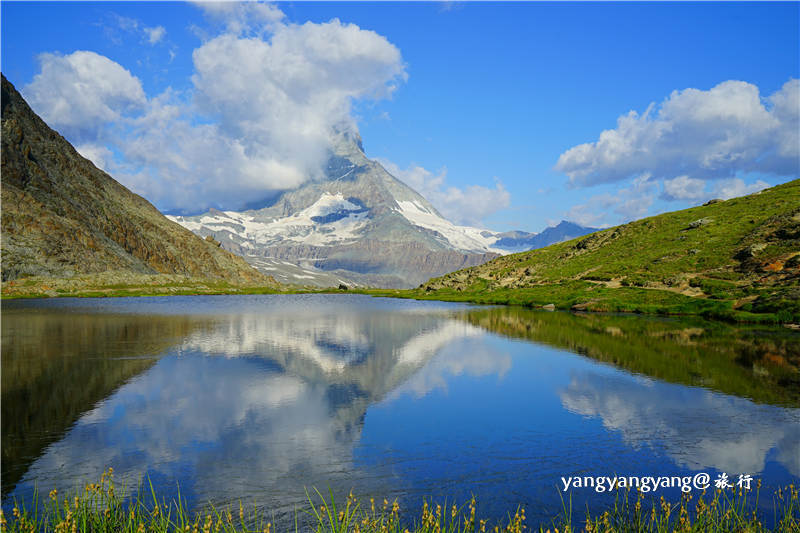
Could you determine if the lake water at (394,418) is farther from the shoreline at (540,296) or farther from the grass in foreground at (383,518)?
the shoreline at (540,296)

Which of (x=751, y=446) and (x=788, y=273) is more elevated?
(x=788, y=273)

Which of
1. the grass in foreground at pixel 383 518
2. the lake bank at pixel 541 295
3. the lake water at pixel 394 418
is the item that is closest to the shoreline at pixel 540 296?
the lake bank at pixel 541 295

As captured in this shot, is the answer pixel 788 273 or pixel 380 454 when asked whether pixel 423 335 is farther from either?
pixel 788 273

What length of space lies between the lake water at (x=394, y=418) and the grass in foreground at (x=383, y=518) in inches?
23.9

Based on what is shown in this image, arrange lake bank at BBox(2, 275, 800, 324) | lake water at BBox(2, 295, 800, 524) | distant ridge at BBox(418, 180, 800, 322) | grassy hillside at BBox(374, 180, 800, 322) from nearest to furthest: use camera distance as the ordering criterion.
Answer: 1. lake water at BBox(2, 295, 800, 524)
2. lake bank at BBox(2, 275, 800, 324)
3. grassy hillside at BBox(374, 180, 800, 322)
4. distant ridge at BBox(418, 180, 800, 322)

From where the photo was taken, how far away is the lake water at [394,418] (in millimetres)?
13977

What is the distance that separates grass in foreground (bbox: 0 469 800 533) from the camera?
33.7ft

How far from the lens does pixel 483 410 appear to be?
2184cm

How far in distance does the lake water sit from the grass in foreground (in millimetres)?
608

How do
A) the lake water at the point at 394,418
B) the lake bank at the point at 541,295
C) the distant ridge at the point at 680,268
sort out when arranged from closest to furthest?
the lake water at the point at 394,418 < the lake bank at the point at 541,295 < the distant ridge at the point at 680,268

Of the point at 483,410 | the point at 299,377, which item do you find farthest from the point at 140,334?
the point at 483,410

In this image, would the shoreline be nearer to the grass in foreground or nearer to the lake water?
the lake water

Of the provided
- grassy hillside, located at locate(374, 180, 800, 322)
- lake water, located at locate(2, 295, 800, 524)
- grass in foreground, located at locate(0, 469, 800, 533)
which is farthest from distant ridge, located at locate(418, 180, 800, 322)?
grass in foreground, located at locate(0, 469, 800, 533)

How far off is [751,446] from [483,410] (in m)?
9.64
